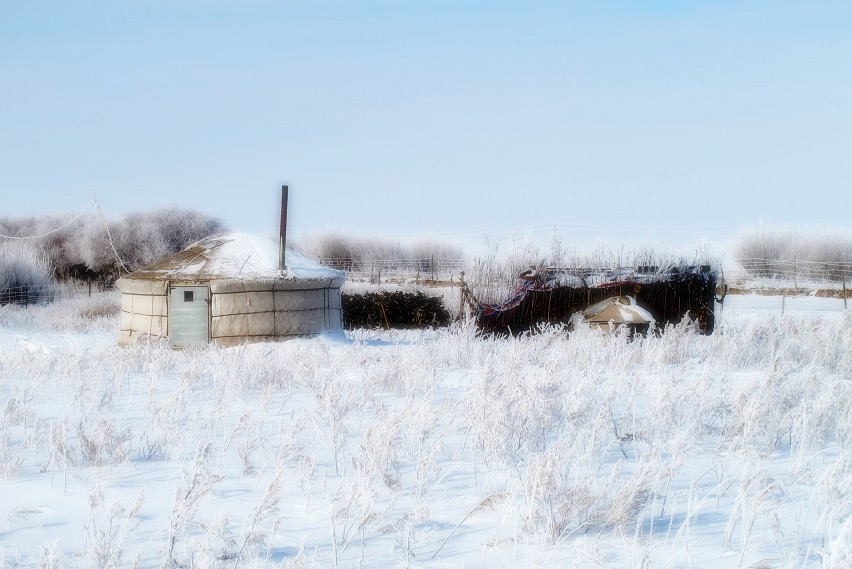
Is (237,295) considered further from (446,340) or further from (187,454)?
(187,454)

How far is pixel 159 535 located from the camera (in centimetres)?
228

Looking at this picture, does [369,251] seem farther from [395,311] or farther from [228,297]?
[228,297]

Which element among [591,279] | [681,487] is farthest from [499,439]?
[591,279]

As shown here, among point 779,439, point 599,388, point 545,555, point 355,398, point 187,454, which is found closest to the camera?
point 545,555

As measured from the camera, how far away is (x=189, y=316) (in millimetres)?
10398

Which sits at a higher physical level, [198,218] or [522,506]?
[198,218]

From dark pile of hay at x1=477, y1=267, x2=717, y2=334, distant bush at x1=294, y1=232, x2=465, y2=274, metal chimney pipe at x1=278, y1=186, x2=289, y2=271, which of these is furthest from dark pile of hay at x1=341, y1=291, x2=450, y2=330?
distant bush at x1=294, y1=232, x2=465, y2=274

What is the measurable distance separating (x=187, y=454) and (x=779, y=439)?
9.26ft

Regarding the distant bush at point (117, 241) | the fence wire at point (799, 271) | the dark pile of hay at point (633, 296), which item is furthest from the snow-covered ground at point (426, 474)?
the distant bush at point (117, 241)

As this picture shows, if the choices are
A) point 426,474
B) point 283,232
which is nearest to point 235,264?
point 283,232

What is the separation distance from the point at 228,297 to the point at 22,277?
52.2 ft

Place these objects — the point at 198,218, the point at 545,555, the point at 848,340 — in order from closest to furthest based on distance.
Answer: the point at 545,555, the point at 848,340, the point at 198,218

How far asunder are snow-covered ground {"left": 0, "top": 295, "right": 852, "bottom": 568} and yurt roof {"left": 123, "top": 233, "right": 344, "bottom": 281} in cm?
487

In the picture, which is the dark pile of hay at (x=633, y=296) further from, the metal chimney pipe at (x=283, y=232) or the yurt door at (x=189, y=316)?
the yurt door at (x=189, y=316)
